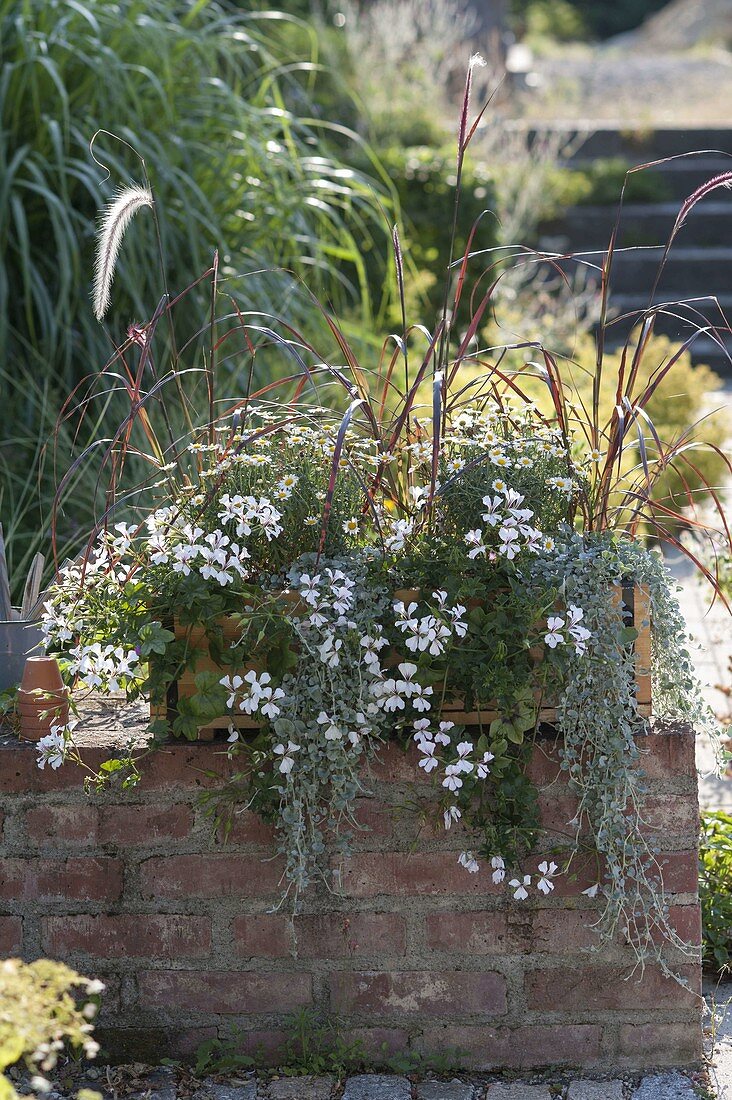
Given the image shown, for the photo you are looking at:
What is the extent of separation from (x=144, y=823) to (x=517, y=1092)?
26.8 inches

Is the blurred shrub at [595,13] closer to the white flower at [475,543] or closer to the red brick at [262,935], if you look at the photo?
the white flower at [475,543]

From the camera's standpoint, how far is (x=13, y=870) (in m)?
1.93

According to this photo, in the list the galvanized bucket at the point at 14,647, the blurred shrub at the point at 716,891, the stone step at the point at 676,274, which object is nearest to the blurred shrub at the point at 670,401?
the blurred shrub at the point at 716,891

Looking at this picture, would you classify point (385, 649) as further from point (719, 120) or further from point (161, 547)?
point (719, 120)

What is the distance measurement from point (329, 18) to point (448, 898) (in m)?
8.84

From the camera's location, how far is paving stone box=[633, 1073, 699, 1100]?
72.4 inches

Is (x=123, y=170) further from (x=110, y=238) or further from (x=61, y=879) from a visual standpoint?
(x=61, y=879)

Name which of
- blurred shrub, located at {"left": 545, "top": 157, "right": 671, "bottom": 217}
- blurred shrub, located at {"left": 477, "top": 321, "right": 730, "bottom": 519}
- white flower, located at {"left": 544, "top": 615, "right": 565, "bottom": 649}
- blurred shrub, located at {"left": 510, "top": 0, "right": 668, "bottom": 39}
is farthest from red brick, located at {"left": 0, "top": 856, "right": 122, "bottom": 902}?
blurred shrub, located at {"left": 510, "top": 0, "right": 668, "bottom": 39}

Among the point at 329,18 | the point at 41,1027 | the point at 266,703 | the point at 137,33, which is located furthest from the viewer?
the point at 329,18

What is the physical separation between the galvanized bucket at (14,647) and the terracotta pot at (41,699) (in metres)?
0.17

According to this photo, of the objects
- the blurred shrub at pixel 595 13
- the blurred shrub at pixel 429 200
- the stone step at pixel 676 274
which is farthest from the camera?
the blurred shrub at pixel 595 13

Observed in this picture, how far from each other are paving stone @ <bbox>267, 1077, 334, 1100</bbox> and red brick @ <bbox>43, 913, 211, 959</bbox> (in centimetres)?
22

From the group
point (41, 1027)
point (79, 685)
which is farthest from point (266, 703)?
point (41, 1027)

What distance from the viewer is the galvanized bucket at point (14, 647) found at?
83.0 inches
